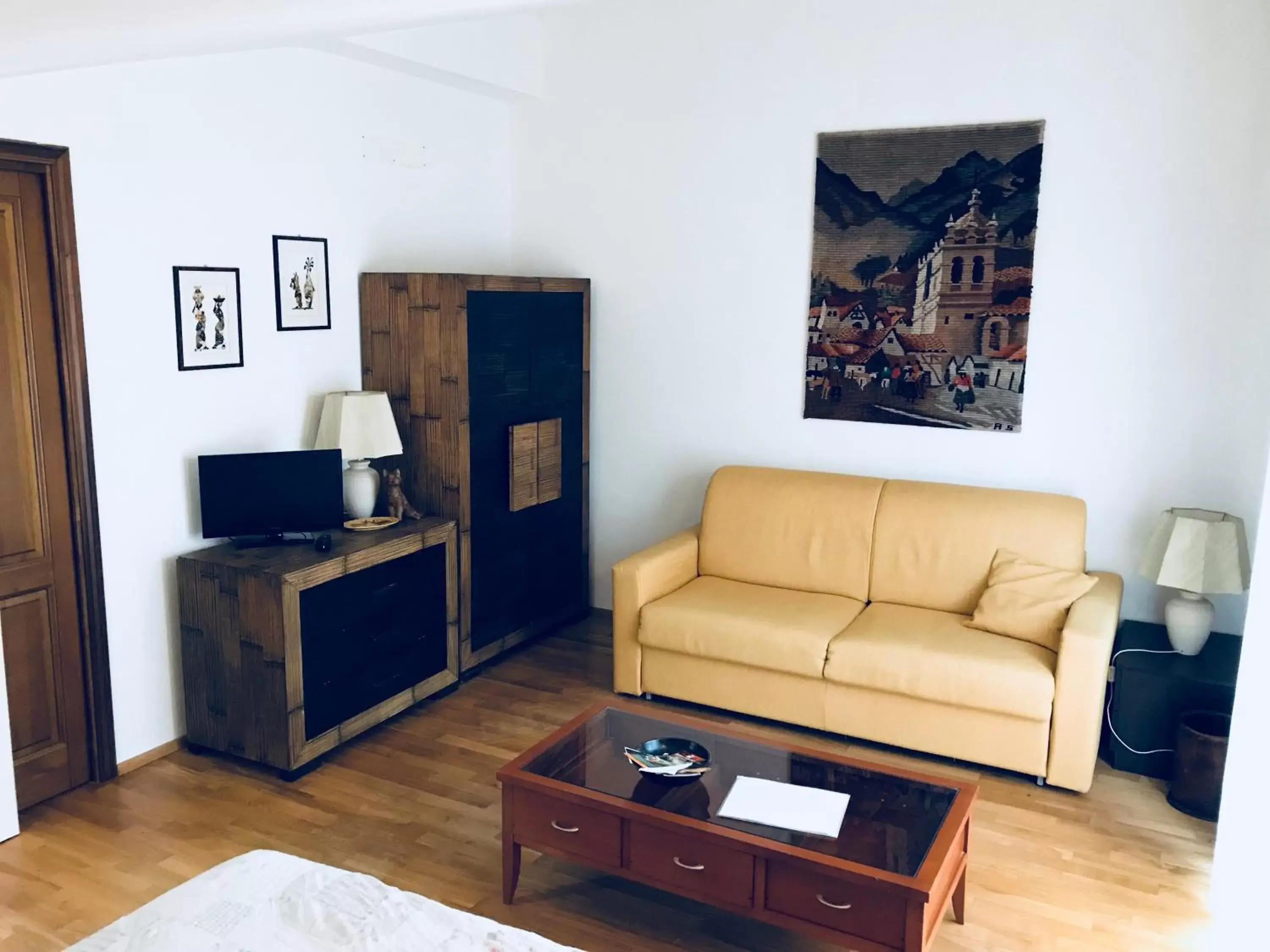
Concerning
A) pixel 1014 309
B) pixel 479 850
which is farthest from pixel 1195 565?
pixel 479 850

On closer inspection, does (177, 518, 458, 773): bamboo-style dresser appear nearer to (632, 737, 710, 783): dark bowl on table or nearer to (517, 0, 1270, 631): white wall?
(632, 737, 710, 783): dark bowl on table

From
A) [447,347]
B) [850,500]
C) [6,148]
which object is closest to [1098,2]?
[850,500]

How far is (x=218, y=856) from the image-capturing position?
120 inches

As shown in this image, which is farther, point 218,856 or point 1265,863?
point 218,856

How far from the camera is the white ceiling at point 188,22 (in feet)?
6.12

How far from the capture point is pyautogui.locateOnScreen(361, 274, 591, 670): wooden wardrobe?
4.17 metres

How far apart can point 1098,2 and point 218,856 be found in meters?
4.15

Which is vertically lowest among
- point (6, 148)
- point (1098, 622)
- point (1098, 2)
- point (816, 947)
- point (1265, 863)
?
point (816, 947)

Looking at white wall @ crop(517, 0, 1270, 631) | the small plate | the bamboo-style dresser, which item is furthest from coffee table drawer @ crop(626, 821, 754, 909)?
white wall @ crop(517, 0, 1270, 631)

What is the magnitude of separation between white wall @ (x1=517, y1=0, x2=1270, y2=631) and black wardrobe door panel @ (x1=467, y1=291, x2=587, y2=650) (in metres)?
0.27

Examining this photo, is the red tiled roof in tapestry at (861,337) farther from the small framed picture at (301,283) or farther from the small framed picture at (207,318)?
the small framed picture at (207,318)

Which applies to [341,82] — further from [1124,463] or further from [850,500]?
[1124,463]

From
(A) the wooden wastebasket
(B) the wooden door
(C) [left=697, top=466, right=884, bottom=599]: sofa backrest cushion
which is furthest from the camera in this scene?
(C) [left=697, top=466, right=884, bottom=599]: sofa backrest cushion

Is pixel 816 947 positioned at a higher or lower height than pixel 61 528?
lower
